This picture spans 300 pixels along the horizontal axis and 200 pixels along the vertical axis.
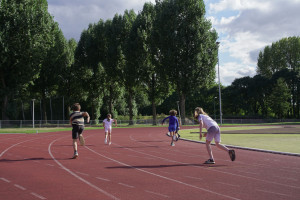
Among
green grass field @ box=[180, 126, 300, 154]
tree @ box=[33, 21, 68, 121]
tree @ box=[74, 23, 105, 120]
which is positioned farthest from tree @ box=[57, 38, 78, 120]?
green grass field @ box=[180, 126, 300, 154]

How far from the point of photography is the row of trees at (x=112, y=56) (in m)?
39.1

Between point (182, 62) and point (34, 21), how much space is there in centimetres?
2156

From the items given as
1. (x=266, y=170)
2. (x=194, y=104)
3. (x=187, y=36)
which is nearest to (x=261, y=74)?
(x=194, y=104)

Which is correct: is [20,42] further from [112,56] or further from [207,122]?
[207,122]

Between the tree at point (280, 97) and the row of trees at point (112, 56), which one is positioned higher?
the row of trees at point (112, 56)

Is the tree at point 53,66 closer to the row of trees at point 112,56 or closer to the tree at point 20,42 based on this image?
the row of trees at point 112,56

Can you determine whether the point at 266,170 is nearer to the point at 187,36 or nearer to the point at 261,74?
the point at 187,36

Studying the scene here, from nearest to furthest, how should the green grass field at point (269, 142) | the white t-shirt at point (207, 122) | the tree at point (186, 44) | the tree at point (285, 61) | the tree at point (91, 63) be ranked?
the white t-shirt at point (207, 122) < the green grass field at point (269, 142) < the tree at point (186, 44) < the tree at point (91, 63) < the tree at point (285, 61)

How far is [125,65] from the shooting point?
4588 centimetres

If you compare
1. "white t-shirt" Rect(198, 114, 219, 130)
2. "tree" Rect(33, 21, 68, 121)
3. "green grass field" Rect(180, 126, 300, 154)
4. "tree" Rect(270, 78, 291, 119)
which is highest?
"tree" Rect(33, 21, 68, 121)

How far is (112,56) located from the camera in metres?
47.2

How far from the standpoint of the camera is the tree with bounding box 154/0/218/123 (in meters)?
41.2

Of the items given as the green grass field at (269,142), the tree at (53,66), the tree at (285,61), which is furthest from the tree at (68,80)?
the tree at (285,61)

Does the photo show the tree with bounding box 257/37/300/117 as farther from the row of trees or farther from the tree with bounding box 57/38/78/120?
the tree with bounding box 57/38/78/120
